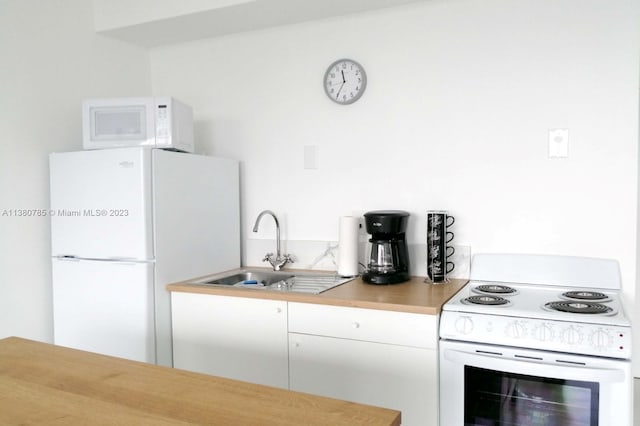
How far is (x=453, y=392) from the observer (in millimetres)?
1902

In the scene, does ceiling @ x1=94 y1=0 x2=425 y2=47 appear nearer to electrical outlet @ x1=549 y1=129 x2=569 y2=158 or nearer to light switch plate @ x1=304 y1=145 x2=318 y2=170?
light switch plate @ x1=304 y1=145 x2=318 y2=170

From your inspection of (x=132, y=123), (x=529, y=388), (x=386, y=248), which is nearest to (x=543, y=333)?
(x=529, y=388)

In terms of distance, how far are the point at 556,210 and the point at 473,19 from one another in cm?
100

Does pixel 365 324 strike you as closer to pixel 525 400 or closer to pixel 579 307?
pixel 525 400

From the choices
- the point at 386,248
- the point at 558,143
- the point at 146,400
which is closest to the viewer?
the point at 146,400

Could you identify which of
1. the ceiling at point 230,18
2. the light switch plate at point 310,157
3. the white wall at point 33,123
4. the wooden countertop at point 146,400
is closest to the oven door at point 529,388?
the wooden countertop at point 146,400

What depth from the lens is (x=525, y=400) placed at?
1.80 m

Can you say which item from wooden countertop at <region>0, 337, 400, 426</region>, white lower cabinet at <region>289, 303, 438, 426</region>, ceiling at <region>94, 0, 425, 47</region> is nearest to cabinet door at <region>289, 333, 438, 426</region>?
white lower cabinet at <region>289, 303, 438, 426</region>

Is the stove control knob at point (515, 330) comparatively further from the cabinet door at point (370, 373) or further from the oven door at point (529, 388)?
the cabinet door at point (370, 373)

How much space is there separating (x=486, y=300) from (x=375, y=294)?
0.45 metres

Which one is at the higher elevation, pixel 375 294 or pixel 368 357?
pixel 375 294

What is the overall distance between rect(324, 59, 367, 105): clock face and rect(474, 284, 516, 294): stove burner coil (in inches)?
46.4

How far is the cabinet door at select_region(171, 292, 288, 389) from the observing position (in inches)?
88.6

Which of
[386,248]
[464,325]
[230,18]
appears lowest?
[464,325]
